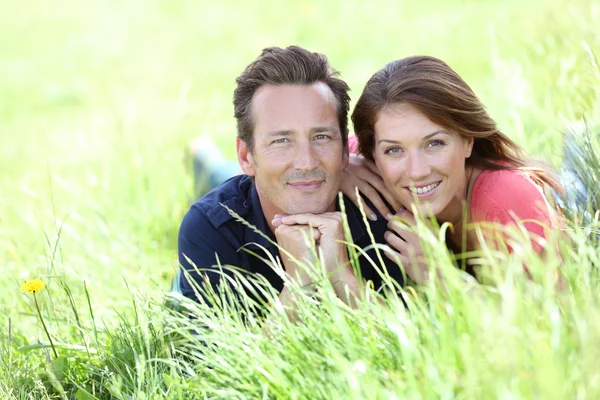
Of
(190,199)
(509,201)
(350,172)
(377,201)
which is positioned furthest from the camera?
(190,199)

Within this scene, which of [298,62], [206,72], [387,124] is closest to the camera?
[387,124]

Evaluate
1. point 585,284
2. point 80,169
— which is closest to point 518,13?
point 80,169

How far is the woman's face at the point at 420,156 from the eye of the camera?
2936 millimetres

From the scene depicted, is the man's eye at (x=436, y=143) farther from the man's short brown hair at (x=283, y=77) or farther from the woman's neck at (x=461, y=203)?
the man's short brown hair at (x=283, y=77)

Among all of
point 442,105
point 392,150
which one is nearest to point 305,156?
point 392,150

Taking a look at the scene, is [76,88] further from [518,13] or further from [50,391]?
[50,391]

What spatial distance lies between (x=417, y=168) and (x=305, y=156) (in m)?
0.47

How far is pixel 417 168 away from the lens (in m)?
2.90

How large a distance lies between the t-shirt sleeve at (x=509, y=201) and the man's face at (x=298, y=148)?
1.97 feet

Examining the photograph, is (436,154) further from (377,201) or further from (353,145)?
(353,145)

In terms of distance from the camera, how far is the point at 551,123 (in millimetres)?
3975

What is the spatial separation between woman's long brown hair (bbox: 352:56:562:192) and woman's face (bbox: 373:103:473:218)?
4cm

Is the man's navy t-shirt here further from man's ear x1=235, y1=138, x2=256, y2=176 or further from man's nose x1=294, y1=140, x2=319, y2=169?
man's nose x1=294, y1=140, x2=319, y2=169

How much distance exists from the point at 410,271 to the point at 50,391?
57.5 inches
